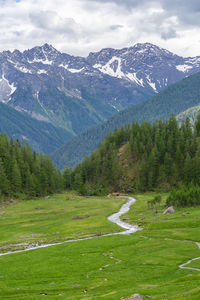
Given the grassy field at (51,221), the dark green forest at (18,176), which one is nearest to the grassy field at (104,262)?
the grassy field at (51,221)

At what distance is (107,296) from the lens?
3734cm

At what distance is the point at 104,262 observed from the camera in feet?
194

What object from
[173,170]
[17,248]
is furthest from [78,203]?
[17,248]

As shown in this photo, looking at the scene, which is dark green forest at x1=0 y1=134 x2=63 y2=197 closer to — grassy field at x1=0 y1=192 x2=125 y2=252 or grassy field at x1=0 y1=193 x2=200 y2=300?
grassy field at x1=0 y1=192 x2=125 y2=252

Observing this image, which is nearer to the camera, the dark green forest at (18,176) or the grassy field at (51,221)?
the grassy field at (51,221)

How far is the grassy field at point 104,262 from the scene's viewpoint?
41.3m

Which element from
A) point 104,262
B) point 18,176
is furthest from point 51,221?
point 18,176

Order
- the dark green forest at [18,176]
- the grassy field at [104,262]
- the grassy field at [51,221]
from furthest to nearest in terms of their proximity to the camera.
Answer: the dark green forest at [18,176], the grassy field at [51,221], the grassy field at [104,262]

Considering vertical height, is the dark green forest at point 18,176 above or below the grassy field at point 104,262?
above

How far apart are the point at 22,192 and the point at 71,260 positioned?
128349 mm

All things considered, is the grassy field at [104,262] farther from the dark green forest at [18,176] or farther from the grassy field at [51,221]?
the dark green forest at [18,176]

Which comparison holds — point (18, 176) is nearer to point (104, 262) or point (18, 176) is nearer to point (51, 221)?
point (51, 221)

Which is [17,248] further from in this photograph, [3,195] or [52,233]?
[3,195]

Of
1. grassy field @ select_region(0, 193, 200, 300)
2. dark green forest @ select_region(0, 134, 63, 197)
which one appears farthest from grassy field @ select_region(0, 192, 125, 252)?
dark green forest @ select_region(0, 134, 63, 197)
